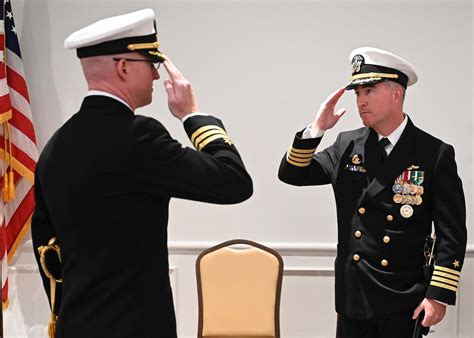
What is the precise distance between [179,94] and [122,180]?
28 centimetres

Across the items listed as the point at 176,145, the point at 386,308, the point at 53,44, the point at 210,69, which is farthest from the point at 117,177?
the point at 53,44

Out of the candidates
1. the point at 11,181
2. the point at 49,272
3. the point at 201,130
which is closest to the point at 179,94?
the point at 201,130

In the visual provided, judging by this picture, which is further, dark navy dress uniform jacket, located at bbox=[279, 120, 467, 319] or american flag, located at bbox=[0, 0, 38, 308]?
american flag, located at bbox=[0, 0, 38, 308]

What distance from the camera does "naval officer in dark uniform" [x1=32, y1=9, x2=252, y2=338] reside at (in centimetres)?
158

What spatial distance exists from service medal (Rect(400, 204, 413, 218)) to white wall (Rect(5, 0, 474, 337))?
141 centimetres

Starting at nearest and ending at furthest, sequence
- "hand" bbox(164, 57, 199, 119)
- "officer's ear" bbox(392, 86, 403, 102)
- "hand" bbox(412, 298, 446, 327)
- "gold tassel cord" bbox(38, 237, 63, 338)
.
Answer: "hand" bbox(164, 57, 199, 119) → "gold tassel cord" bbox(38, 237, 63, 338) → "hand" bbox(412, 298, 446, 327) → "officer's ear" bbox(392, 86, 403, 102)

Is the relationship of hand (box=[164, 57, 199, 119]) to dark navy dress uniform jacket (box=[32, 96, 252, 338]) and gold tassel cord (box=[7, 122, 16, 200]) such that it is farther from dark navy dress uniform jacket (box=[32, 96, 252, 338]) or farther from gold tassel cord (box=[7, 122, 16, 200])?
gold tassel cord (box=[7, 122, 16, 200])

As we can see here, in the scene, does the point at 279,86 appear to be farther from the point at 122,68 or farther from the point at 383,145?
the point at 122,68

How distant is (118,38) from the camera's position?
1.65 metres

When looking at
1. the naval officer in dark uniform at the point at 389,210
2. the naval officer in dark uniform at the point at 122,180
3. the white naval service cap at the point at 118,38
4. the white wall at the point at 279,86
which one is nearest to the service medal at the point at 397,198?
the naval officer in dark uniform at the point at 389,210

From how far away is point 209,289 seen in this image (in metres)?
3.40

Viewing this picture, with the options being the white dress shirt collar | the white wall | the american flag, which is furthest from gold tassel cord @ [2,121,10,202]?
the white dress shirt collar

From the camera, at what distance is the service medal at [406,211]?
2494 mm

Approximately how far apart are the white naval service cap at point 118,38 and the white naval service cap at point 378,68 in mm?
1146
